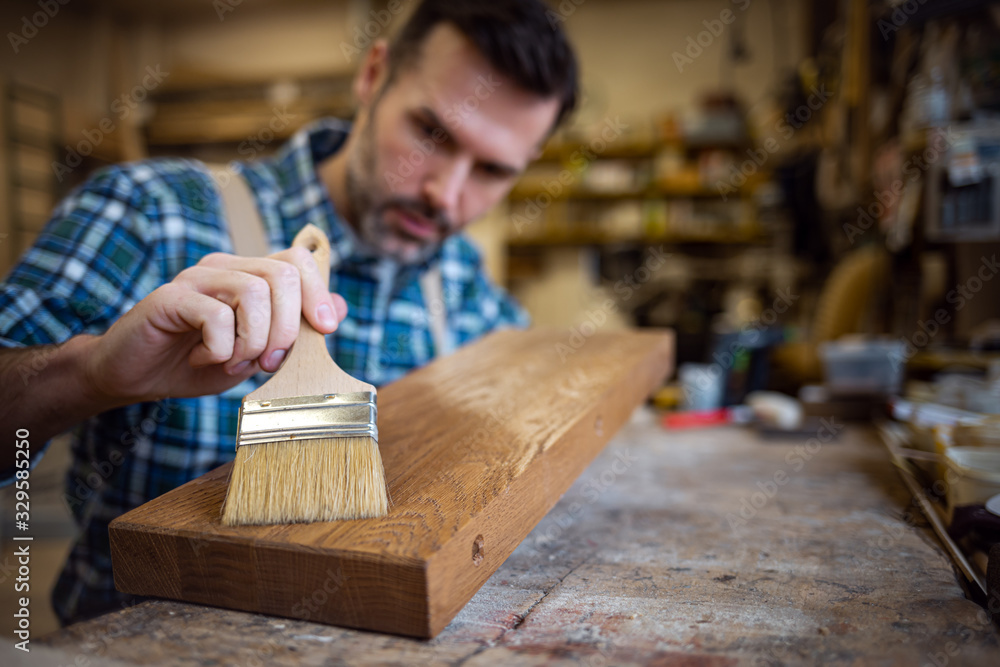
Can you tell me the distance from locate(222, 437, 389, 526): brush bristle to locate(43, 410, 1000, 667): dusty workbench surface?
0.09 m

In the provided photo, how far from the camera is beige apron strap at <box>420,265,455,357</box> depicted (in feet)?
5.71

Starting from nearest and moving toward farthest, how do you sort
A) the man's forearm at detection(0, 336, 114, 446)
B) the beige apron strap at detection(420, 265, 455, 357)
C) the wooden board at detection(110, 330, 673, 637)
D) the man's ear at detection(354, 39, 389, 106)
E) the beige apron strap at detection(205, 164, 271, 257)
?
the wooden board at detection(110, 330, 673, 637), the man's forearm at detection(0, 336, 114, 446), the beige apron strap at detection(205, 164, 271, 257), the man's ear at detection(354, 39, 389, 106), the beige apron strap at detection(420, 265, 455, 357)

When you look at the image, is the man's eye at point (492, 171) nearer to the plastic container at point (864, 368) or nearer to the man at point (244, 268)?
the man at point (244, 268)

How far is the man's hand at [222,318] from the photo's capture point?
736mm

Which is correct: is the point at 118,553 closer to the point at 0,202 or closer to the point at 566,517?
the point at 566,517

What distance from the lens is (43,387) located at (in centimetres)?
88

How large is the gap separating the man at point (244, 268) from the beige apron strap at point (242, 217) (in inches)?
0.9

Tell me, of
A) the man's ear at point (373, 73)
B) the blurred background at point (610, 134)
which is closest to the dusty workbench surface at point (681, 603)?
the man's ear at point (373, 73)

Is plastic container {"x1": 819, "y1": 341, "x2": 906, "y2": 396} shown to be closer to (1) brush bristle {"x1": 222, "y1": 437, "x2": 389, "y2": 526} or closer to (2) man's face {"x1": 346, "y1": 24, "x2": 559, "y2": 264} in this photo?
(2) man's face {"x1": 346, "y1": 24, "x2": 559, "y2": 264}

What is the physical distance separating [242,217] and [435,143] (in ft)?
1.45

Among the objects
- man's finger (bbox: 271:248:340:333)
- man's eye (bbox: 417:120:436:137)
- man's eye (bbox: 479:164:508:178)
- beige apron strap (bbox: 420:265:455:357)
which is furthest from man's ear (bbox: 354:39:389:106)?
man's finger (bbox: 271:248:340:333)

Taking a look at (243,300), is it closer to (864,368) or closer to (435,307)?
(435,307)

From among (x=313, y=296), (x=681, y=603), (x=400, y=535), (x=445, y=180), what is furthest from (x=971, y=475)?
(x=445, y=180)

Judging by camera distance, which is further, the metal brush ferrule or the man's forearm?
the man's forearm
